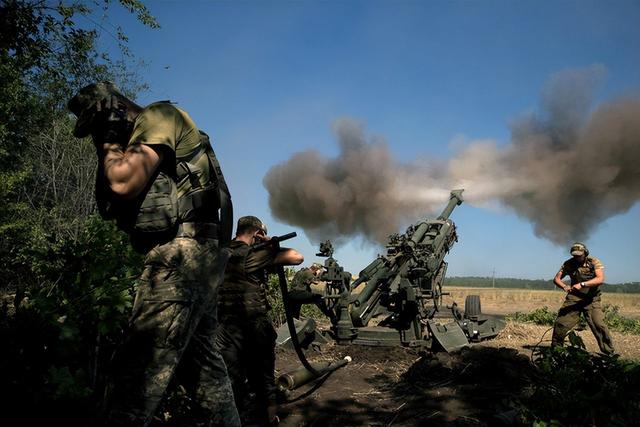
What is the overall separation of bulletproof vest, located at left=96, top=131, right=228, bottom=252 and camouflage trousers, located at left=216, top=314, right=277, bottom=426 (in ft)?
8.12

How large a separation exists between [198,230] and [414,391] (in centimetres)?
465

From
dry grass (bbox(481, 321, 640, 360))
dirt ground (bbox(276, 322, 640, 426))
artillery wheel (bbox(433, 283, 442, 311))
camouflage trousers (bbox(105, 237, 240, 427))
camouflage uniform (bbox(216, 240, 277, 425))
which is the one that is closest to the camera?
camouflage trousers (bbox(105, 237, 240, 427))

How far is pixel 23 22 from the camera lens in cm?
732

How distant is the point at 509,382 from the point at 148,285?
502 centimetres

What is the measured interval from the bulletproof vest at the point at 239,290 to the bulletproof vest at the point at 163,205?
222 centimetres

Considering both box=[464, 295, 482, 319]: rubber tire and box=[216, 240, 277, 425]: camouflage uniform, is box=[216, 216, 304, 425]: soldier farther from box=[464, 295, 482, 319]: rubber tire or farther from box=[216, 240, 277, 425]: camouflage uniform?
box=[464, 295, 482, 319]: rubber tire

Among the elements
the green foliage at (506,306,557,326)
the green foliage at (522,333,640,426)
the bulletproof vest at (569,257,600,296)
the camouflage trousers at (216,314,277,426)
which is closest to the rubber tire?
the bulletproof vest at (569,257,600,296)

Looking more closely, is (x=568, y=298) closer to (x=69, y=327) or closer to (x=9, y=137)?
(x=69, y=327)

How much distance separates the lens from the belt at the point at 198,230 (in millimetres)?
2336

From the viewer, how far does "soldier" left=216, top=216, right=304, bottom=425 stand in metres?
4.66

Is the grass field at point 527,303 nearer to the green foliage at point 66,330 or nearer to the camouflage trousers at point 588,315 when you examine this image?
the camouflage trousers at point 588,315

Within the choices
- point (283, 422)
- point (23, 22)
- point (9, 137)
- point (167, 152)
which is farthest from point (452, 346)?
point (9, 137)

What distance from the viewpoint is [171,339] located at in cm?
217

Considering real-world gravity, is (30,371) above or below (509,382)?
above
